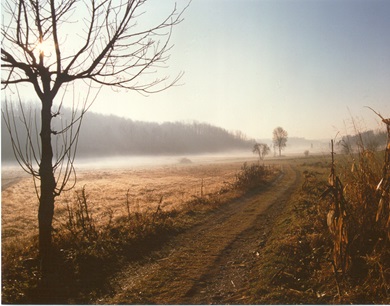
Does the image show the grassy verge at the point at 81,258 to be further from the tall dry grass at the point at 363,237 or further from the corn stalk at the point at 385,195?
the corn stalk at the point at 385,195

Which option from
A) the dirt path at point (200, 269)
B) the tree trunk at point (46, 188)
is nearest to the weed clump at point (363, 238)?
the dirt path at point (200, 269)

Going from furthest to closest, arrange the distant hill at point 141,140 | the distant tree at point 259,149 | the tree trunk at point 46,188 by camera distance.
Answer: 1. the distant hill at point 141,140
2. the distant tree at point 259,149
3. the tree trunk at point 46,188

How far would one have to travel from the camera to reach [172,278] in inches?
241

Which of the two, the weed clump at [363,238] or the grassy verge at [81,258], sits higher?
the weed clump at [363,238]

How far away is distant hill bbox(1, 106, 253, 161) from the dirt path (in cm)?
10669

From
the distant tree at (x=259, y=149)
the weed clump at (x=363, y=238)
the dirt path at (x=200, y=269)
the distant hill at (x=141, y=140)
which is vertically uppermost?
the distant hill at (x=141, y=140)

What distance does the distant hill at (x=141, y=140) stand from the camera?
414ft

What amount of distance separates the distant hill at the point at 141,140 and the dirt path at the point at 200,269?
106689mm

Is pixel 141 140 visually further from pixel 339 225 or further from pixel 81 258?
pixel 339 225

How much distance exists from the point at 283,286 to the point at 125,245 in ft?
14.5

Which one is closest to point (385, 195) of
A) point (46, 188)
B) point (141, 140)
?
point (46, 188)

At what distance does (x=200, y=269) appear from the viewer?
21.4 ft

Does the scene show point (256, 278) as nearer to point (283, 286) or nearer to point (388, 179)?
point (283, 286)

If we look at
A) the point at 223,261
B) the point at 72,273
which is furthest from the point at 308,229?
the point at 72,273
